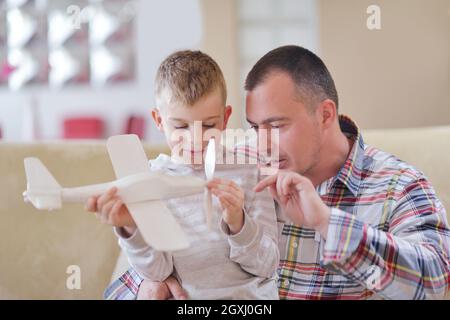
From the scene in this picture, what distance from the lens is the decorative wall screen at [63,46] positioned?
10.2ft

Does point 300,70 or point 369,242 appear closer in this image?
point 369,242

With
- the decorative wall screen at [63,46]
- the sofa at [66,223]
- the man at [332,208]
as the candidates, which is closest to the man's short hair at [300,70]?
the man at [332,208]

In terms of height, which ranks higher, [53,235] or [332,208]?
[332,208]

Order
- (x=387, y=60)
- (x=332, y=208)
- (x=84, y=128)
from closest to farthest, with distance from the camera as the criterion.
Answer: (x=332, y=208) → (x=387, y=60) → (x=84, y=128)

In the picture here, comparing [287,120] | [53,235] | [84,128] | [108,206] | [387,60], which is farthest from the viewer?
[84,128]

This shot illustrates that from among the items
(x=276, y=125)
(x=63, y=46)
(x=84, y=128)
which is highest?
(x=63, y=46)

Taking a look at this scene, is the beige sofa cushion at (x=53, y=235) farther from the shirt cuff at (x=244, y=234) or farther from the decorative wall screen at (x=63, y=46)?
the decorative wall screen at (x=63, y=46)

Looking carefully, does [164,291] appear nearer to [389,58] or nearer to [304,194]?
[304,194]

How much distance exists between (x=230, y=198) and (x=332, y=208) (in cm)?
13

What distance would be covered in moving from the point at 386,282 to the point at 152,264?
269 mm

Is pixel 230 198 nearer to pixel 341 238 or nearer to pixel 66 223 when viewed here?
pixel 341 238

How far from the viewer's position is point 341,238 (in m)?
0.63

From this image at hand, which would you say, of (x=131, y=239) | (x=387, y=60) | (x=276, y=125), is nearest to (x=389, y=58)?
(x=387, y=60)
